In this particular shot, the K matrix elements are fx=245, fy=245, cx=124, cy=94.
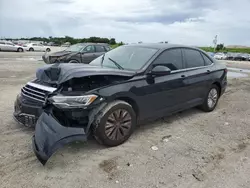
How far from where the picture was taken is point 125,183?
2930mm

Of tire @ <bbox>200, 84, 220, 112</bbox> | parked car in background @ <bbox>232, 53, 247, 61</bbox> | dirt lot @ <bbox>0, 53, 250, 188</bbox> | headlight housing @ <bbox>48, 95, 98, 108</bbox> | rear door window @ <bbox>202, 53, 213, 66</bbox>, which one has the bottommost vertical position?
→ parked car in background @ <bbox>232, 53, 247, 61</bbox>

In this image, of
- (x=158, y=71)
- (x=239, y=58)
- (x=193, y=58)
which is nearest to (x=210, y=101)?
(x=193, y=58)

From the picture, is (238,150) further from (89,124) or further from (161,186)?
(89,124)

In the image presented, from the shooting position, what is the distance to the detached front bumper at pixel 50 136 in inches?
123

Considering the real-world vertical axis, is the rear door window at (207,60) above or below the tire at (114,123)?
above

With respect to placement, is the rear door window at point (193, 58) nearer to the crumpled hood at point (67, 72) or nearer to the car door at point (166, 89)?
the car door at point (166, 89)

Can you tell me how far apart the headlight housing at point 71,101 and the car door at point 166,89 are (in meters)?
1.02

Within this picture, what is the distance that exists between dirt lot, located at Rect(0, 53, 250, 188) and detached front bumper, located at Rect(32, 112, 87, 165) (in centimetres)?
24

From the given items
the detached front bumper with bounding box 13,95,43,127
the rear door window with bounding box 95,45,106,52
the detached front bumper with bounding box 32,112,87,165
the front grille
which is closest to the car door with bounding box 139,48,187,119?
the detached front bumper with bounding box 32,112,87,165

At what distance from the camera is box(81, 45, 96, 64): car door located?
44.8ft

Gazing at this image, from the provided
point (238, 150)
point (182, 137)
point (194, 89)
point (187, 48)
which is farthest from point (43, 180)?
point (187, 48)

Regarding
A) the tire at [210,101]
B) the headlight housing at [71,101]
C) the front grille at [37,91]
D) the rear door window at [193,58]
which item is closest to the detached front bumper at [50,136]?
the headlight housing at [71,101]

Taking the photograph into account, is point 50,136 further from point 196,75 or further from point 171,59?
point 196,75

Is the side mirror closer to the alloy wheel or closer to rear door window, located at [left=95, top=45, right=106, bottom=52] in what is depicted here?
the alloy wheel
